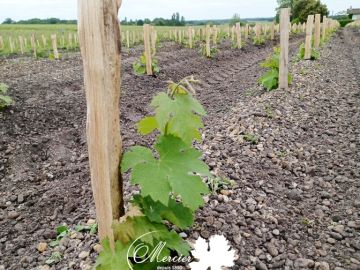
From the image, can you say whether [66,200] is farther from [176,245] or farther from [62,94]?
[62,94]

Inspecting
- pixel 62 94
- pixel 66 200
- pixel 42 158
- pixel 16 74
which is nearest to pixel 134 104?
pixel 62 94

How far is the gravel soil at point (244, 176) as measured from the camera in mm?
2615

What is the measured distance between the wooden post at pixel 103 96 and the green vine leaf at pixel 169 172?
12 centimetres

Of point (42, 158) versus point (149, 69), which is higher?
point (149, 69)

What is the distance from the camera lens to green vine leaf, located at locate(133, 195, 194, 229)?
2057 millimetres

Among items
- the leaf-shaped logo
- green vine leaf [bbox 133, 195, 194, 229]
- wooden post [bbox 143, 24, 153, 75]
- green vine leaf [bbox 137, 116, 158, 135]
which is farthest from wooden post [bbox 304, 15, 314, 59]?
the leaf-shaped logo

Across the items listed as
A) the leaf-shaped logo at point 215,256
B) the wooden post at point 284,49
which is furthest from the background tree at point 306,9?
the leaf-shaped logo at point 215,256

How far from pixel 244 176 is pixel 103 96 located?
198 centimetres

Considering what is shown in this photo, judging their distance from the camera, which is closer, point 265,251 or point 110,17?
point 110,17

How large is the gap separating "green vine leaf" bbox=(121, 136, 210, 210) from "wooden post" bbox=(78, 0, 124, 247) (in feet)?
0.40

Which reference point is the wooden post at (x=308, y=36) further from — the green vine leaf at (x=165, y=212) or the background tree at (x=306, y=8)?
the background tree at (x=306, y=8)

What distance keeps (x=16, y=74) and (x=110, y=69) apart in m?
11.3

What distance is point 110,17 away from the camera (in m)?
1.89

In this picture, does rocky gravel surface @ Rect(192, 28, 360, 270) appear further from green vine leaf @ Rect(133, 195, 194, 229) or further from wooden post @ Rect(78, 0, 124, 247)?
wooden post @ Rect(78, 0, 124, 247)
